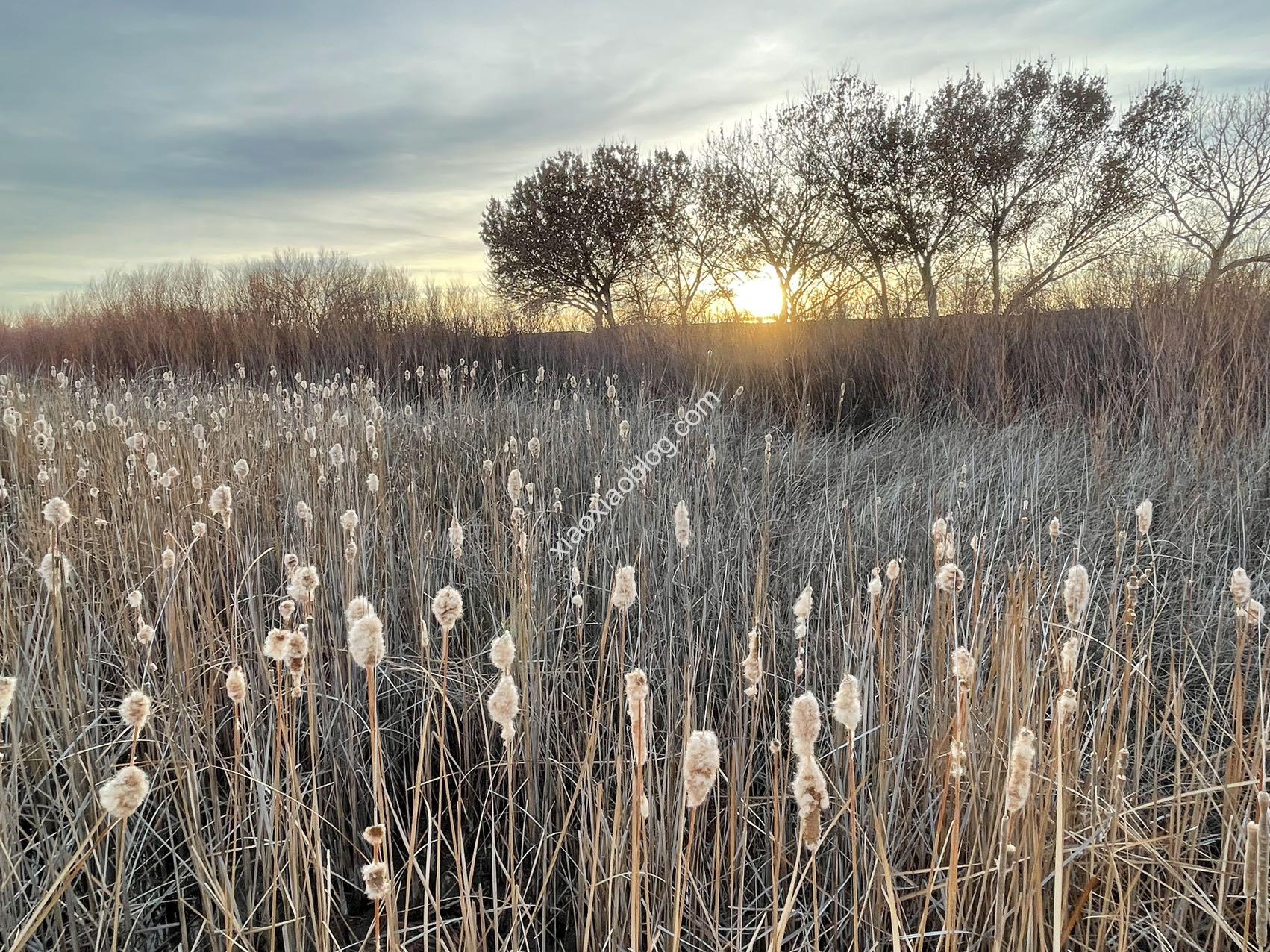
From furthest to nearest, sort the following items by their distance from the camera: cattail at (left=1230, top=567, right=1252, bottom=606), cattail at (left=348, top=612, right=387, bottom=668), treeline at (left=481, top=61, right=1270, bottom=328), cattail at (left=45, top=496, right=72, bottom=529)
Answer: treeline at (left=481, top=61, right=1270, bottom=328)
cattail at (left=45, top=496, right=72, bottom=529)
cattail at (left=1230, top=567, right=1252, bottom=606)
cattail at (left=348, top=612, right=387, bottom=668)

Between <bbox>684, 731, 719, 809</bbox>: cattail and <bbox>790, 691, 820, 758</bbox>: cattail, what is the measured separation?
72mm

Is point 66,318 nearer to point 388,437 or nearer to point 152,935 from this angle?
point 388,437

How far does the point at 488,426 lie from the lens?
5.17 metres

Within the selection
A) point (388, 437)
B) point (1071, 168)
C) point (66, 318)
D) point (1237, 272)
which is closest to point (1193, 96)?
point (1071, 168)

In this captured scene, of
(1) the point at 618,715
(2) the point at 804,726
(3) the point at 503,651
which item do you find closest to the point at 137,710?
(3) the point at 503,651

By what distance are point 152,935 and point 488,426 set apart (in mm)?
3822

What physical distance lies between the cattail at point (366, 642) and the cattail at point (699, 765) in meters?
0.33

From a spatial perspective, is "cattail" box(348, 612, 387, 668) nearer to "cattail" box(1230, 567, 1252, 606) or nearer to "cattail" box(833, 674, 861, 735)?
"cattail" box(833, 674, 861, 735)

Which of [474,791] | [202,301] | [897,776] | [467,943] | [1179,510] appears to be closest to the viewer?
[467,943]

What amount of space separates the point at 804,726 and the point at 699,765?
0.10 m

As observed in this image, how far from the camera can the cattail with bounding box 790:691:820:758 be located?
2.19 feet

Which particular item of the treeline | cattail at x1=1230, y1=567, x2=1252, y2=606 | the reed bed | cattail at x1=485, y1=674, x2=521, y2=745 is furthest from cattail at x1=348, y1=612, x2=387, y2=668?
the treeline

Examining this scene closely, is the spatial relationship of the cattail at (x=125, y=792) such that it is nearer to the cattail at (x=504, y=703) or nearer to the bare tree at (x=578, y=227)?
the cattail at (x=504, y=703)

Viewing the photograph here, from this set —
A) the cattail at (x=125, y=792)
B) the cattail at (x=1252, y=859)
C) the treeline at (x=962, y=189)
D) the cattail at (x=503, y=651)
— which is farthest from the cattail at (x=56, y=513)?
the treeline at (x=962, y=189)
